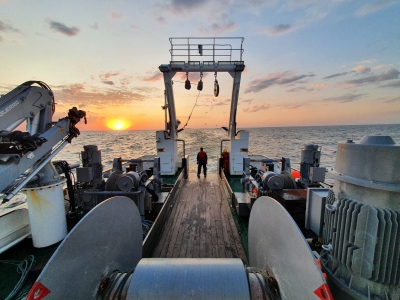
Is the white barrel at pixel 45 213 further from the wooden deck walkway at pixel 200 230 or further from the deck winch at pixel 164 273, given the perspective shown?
the deck winch at pixel 164 273

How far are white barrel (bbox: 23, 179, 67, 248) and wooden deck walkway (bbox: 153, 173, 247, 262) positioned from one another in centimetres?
232

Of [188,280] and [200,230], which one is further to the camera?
[200,230]

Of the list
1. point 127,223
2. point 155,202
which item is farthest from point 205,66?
point 127,223

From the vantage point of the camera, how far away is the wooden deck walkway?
399cm

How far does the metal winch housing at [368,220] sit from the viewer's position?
162 cm

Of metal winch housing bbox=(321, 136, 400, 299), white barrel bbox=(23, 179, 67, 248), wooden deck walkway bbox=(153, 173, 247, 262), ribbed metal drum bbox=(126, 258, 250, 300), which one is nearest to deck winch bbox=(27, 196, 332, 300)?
ribbed metal drum bbox=(126, 258, 250, 300)

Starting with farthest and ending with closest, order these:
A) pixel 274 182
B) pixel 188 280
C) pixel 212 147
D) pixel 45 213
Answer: pixel 212 147, pixel 274 182, pixel 45 213, pixel 188 280

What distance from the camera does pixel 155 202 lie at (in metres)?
6.09

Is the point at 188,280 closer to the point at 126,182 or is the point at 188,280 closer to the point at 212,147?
the point at 126,182

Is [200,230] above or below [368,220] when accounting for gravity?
below

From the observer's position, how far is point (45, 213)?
414 cm

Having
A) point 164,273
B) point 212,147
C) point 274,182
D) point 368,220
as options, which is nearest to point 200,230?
point 274,182

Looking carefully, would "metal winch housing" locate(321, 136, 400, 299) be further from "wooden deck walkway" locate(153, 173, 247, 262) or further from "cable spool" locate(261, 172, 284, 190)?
"cable spool" locate(261, 172, 284, 190)

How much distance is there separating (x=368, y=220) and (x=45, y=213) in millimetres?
5388
